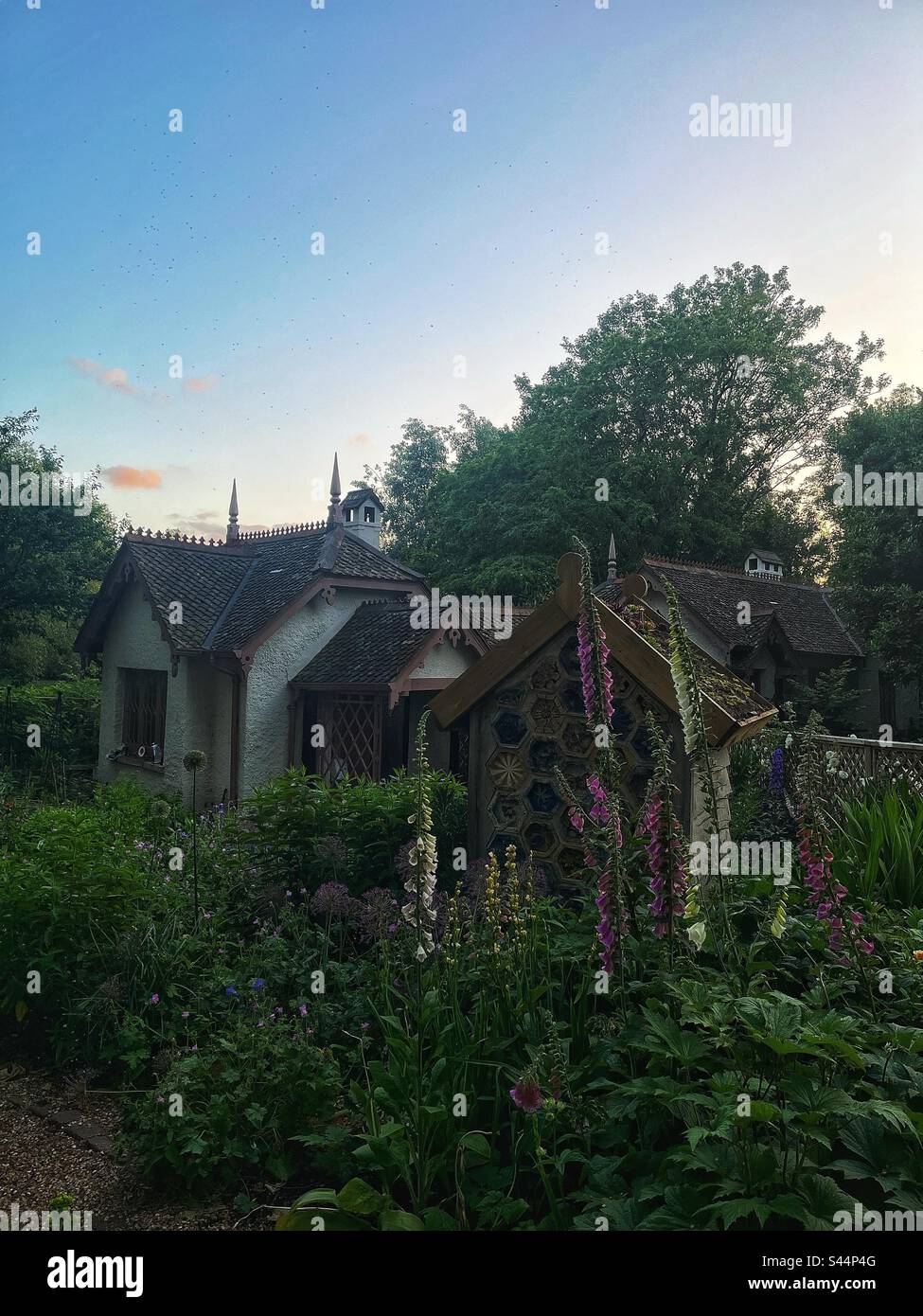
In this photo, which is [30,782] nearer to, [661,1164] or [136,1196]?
[136,1196]

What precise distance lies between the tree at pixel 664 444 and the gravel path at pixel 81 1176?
68.8ft

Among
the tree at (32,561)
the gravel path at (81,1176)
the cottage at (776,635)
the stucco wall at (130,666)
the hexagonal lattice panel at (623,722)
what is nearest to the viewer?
the gravel path at (81,1176)

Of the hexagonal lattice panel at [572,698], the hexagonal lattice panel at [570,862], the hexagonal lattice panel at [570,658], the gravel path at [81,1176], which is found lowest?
the gravel path at [81,1176]

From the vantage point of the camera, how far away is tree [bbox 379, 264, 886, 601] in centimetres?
2731

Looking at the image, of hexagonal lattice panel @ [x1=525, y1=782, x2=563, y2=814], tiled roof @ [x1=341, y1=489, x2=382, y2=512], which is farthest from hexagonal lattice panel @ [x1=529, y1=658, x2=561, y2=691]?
tiled roof @ [x1=341, y1=489, x2=382, y2=512]

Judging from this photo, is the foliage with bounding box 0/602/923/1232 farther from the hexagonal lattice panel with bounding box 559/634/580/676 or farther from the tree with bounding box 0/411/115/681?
the tree with bounding box 0/411/115/681

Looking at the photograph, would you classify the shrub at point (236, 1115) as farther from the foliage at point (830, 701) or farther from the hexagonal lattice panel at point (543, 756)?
the foliage at point (830, 701)

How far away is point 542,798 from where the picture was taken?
20.0ft

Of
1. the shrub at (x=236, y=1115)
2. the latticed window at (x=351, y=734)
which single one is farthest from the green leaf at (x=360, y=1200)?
the latticed window at (x=351, y=734)

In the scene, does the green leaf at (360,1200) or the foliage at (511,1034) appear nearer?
the foliage at (511,1034)

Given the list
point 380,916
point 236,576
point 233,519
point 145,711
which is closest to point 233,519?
point 233,519

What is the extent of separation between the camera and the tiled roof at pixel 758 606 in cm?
2252

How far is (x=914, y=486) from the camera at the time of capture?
67.1ft
